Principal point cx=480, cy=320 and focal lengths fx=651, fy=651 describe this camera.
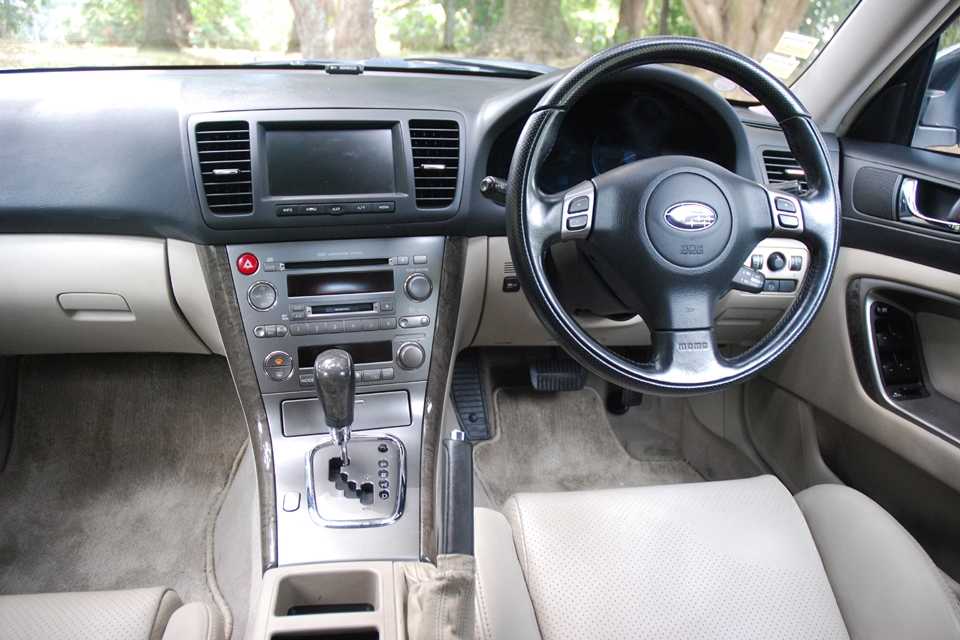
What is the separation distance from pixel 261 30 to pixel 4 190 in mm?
710

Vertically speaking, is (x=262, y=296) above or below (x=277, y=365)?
above

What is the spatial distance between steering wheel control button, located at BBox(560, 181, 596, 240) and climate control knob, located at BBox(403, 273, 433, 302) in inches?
20.5

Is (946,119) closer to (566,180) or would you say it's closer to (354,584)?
(566,180)

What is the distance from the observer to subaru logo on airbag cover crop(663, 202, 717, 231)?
1.09 metres

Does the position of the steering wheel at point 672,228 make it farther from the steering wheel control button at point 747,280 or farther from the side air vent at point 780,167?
the side air vent at point 780,167

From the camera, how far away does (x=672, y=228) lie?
3.58ft

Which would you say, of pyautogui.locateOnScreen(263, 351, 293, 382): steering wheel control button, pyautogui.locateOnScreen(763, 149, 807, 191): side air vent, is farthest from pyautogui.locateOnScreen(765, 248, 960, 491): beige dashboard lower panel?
pyautogui.locateOnScreen(263, 351, 293, 382): steering wheel control button

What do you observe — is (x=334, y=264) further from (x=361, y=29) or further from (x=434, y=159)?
(x=361, y=29)

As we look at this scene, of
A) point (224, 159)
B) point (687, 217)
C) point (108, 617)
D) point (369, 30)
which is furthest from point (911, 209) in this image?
point (108, 617)

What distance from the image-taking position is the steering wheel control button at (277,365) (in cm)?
153

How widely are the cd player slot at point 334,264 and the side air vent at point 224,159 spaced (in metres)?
0.18

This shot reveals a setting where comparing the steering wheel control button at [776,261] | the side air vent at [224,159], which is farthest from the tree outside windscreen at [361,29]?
the steering wheel control button at [776,261]

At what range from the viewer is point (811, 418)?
1.88 metres

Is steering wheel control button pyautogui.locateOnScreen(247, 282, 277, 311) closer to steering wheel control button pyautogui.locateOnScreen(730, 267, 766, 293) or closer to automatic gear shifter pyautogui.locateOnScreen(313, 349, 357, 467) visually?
automatic gear shifter pyautogui.locateOnScreen(313, 349, 357, 467)
